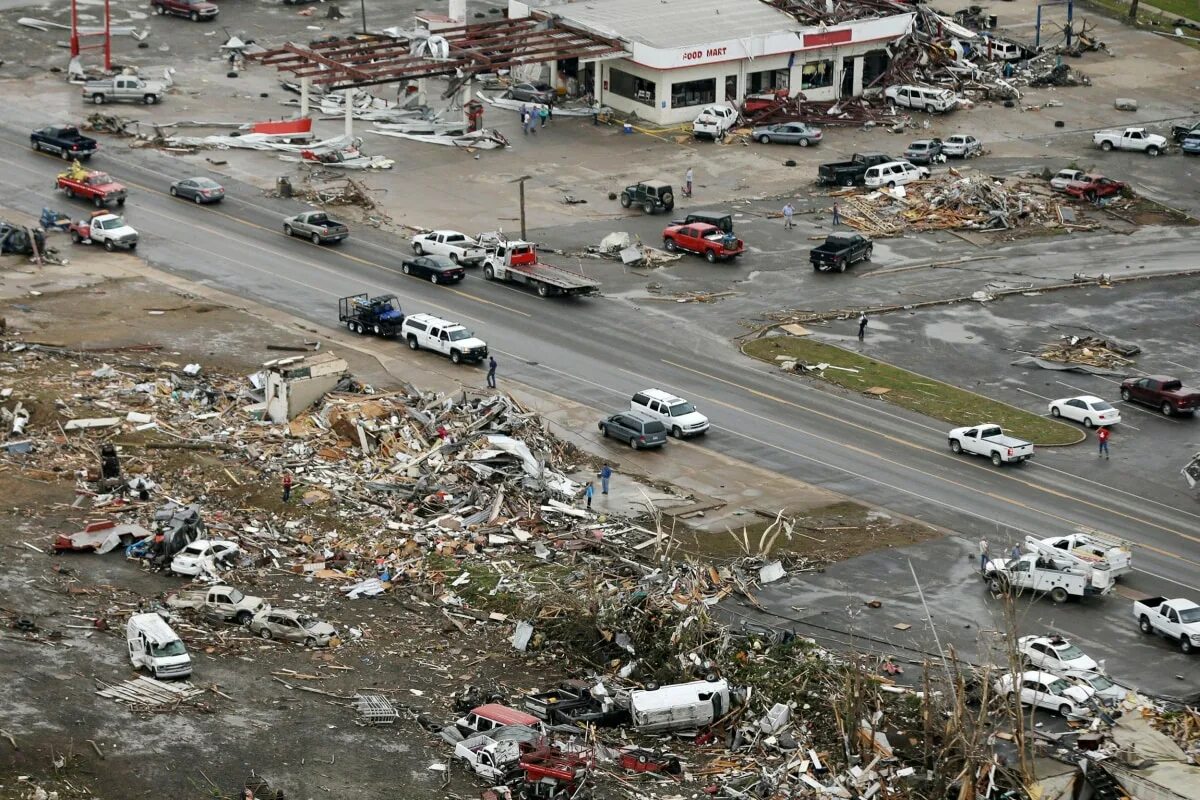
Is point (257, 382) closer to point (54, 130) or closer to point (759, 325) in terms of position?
point (759, 325)

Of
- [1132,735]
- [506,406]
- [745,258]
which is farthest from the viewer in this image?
[745,258]

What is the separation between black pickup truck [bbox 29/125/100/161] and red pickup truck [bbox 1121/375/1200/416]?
51.7 meters

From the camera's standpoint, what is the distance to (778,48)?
377ft

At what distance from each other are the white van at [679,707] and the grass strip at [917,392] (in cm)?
2471

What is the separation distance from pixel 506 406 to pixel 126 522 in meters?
14.5

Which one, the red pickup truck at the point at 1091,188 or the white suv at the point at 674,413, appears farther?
the red pickup truck at the point at 1091,188

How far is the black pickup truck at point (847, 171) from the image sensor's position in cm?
10288

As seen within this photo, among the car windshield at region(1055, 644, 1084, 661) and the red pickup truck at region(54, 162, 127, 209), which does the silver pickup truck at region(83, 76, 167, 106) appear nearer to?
the red pickup truck at region(54, 162, 127, 209)

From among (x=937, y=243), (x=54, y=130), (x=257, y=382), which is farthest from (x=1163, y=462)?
(x=54, y=130)

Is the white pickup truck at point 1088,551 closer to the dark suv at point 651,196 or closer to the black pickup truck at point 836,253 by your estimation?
the black pickup truck at point 836,253

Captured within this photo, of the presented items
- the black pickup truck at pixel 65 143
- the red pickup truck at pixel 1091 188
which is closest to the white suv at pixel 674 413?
the red pickup truck at pixel 1091 188

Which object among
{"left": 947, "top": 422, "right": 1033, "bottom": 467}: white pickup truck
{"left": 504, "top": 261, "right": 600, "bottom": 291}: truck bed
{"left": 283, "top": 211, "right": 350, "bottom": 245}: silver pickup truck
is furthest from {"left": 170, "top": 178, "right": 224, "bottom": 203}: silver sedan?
{"left": 947, "top": 422, "right": 1033, "bottom": 467}: white pickup truck

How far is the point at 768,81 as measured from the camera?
117m

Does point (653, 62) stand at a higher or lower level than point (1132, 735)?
higher
